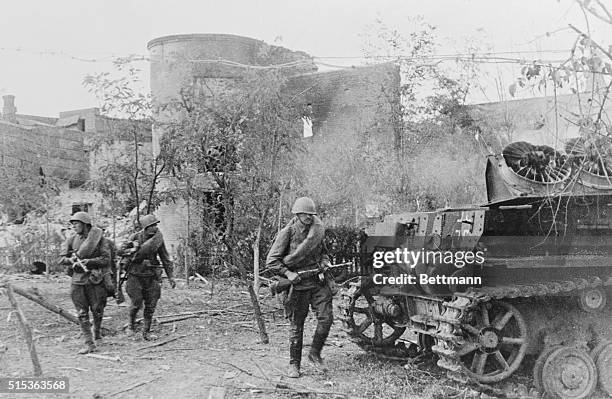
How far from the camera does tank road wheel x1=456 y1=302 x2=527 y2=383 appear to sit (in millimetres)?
7445

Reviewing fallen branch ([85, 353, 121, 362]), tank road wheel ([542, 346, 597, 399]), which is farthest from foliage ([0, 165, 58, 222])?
tank road wheel ([542, 346, 597, 399])

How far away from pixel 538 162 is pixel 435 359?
284 centimetres

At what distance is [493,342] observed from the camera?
7496 mm

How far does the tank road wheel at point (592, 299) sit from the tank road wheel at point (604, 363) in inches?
16.3

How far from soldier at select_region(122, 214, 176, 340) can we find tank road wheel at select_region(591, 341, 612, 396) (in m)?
5.63

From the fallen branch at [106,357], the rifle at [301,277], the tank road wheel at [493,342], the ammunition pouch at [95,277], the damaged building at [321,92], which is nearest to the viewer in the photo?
the tank road wheel at [493,342]

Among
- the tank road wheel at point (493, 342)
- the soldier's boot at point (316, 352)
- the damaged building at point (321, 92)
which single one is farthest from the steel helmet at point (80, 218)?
the damaged building at point (321, 92)

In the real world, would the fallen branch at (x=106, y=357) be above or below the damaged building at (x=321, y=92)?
below

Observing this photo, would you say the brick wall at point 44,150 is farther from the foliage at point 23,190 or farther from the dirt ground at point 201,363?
the dirt ground at point 201,363

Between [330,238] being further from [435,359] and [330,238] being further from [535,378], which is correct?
[535,378]

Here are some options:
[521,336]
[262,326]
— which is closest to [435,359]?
[521,336]

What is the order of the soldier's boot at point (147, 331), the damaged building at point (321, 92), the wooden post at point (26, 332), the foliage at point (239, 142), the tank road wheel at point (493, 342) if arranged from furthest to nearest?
the damaged building at point (321, 92) < the foliage at point (239, 142) < the soldier's boot at point (147, 331) < the tank road wheel at point (493, 342) < the wooden post at point (26, 332)

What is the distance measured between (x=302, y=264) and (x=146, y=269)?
300 cm

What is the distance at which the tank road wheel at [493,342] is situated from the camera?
7445 mm
